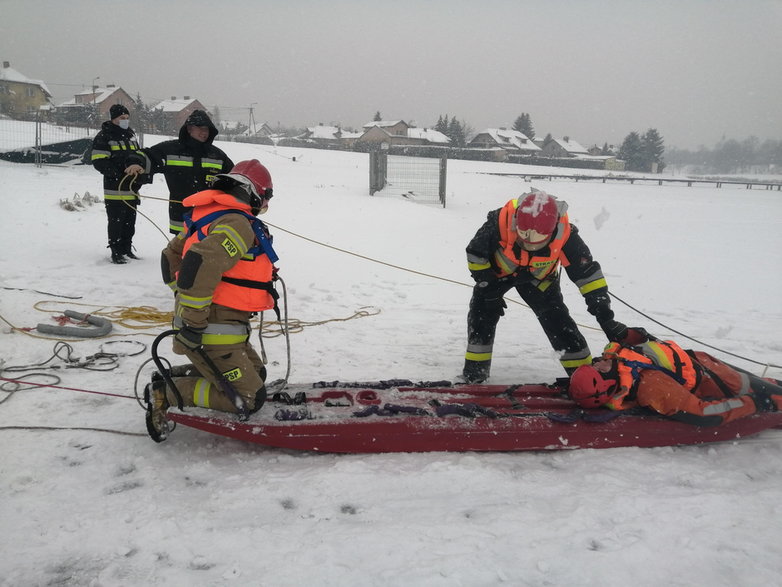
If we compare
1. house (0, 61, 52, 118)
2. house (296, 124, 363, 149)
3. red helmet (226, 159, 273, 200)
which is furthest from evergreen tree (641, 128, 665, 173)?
red helmet (226, 159, 273, 200)

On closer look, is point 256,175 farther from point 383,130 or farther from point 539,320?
point 383,130

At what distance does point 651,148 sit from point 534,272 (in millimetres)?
73299

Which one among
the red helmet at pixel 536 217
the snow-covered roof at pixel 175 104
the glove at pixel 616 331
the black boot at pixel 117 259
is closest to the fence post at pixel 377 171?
the black boot at pixel 117 259

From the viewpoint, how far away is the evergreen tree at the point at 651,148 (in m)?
65.7

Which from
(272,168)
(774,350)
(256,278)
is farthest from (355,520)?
(272,168)

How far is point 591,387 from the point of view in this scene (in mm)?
3506

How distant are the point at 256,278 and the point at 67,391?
1.97 m

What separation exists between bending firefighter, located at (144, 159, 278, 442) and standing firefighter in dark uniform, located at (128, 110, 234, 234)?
2.90m

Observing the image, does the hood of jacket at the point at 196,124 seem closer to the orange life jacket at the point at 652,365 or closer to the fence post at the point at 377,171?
the orange life jacket at the point at 652,365

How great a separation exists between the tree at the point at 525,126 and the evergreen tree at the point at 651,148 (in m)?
21.3

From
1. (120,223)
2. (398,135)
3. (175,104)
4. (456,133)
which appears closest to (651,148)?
(456,133)

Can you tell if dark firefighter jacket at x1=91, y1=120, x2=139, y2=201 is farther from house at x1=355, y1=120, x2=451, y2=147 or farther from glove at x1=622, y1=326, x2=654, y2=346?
house at x1=355, y1=120, x2=451, y2=147

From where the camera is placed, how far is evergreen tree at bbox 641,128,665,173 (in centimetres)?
6569

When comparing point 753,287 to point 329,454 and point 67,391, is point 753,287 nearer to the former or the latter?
point 329,454
